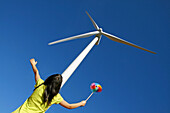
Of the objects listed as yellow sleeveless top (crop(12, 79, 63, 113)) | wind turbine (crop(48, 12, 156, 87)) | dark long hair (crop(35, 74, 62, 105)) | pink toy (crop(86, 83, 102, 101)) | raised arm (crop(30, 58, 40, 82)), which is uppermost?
wind turbine (crop(48, 12, 156, 87))

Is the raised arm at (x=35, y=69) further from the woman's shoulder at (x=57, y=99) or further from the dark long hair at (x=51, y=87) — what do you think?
the woman's shoulder at (x=57, y=99)

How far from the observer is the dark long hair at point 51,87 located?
18.0ft

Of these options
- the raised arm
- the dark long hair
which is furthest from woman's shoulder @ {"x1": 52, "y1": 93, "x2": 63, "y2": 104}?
the raised arm

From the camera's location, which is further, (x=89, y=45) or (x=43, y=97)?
(x=89, y=45)

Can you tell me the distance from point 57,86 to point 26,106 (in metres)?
1.05

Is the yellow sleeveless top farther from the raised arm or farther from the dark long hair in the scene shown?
the raised arm

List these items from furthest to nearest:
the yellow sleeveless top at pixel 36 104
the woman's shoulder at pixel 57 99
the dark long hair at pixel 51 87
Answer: the woman's shoulder at pixel 57 99, the dark long hair at pixel 51 87, the yellow sleeveless top at pixel 36 104

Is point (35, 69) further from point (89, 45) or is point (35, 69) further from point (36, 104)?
point (89, 45)

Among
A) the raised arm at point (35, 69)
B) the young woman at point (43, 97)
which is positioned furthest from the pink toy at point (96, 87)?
the young woman at point (43, 97)

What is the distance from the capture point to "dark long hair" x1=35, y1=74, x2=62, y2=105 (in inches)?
216

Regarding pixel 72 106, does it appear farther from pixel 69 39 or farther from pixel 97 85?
pixel 69 39

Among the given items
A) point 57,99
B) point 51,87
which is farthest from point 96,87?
point 51,87

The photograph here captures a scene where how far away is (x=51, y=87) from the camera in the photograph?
552 centimetres

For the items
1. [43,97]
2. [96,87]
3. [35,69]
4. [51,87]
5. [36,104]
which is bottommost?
[36,104]
